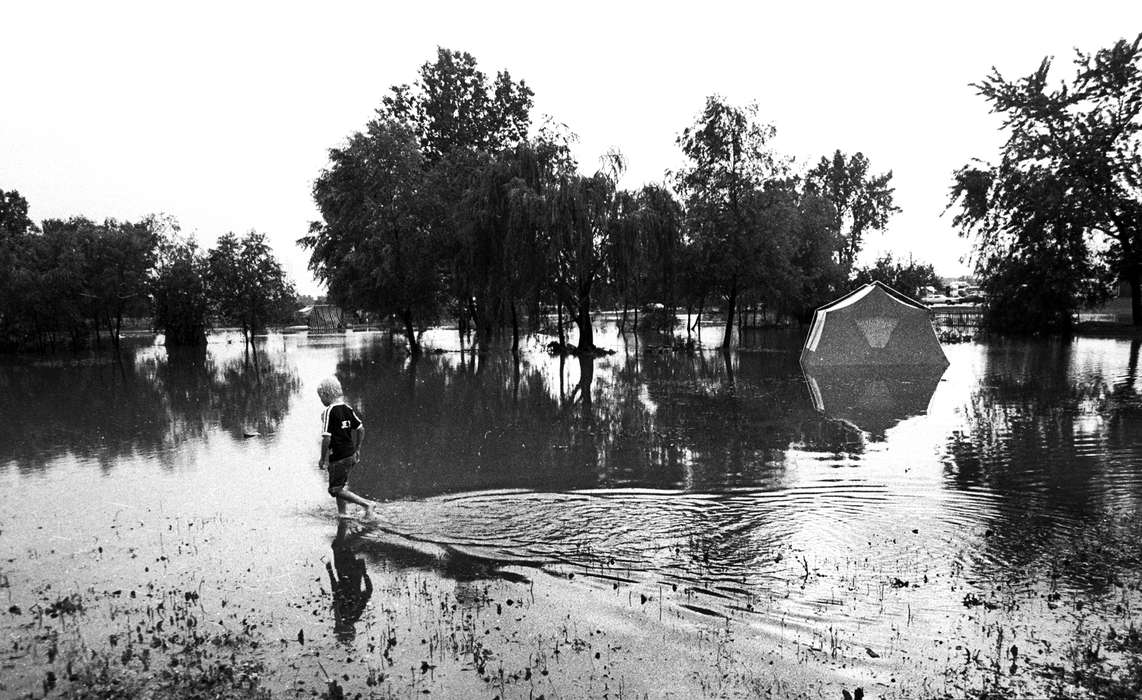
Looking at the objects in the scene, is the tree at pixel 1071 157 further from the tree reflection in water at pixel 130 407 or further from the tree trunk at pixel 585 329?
the tree reflection in water at pixel 130 407

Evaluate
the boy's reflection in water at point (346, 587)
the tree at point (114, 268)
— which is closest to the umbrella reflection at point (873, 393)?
the boy's reflection in water at point (346, 587)

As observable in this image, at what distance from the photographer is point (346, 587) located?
5633 millimetres

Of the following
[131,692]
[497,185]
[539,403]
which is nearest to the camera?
[131,692]

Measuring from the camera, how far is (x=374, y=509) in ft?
25.6

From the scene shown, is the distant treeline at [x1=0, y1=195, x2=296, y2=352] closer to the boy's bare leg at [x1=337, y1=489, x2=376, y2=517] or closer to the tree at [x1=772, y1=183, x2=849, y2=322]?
the tree at [x1=772, y1=183, x2=849, y2=322]

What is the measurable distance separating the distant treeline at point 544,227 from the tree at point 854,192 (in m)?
24.3

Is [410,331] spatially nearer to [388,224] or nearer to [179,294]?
[388,224]

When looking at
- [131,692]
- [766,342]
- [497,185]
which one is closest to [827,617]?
[131,692]

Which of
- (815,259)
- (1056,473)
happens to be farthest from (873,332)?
(815,259)

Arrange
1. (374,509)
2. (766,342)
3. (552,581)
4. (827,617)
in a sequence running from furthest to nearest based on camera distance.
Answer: (766,342) → (374,509) → (552,581) → (827,617)

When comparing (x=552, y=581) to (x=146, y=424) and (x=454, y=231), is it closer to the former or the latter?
(x=146, y=424)

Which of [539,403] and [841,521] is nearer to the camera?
[841,521]

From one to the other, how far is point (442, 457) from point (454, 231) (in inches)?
1042

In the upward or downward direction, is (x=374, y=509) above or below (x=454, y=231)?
below
